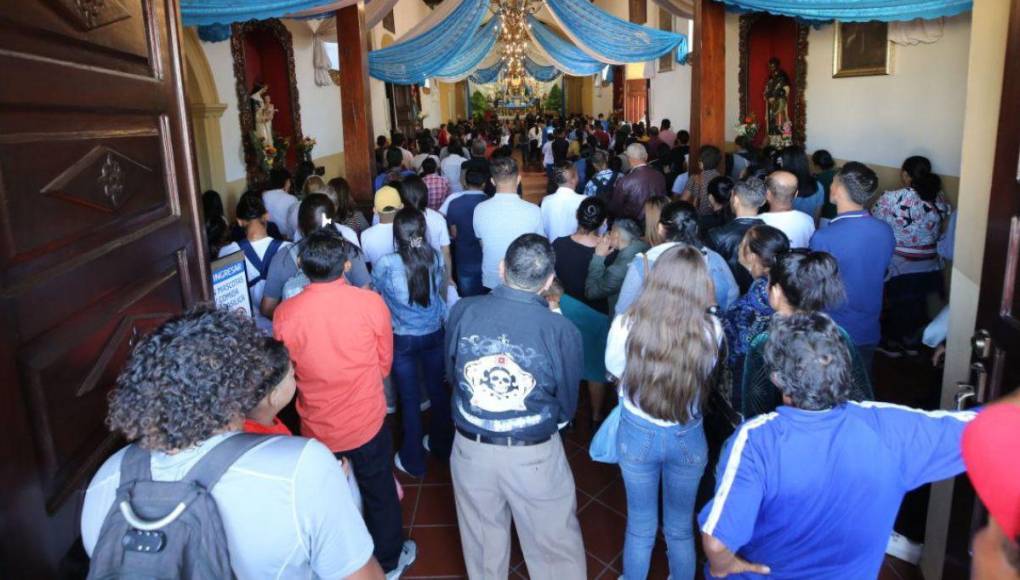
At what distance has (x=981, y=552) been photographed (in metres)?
0.80

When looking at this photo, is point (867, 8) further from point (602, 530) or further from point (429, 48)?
point (429, 48)

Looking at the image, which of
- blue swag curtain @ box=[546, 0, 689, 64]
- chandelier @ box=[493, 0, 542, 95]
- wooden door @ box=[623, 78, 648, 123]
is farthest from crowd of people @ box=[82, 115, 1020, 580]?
wooden door @ box=[623, 78, 648, 123]

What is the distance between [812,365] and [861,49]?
567 cm

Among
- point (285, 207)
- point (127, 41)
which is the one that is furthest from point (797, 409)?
point (285, 207)

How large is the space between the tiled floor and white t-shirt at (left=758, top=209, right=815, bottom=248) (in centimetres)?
123

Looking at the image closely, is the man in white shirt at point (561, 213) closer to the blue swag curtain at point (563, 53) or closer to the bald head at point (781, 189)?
the bald head at point (781, 189)

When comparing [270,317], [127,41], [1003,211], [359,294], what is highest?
[127,41]

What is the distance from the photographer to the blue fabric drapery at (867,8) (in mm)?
3724

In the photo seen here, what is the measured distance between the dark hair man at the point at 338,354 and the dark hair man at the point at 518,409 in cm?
35

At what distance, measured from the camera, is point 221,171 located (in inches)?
235

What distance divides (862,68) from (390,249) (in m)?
4.73

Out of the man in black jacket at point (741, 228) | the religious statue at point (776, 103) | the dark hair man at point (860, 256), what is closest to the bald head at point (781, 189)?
the man in black jacket at point (741, 228)

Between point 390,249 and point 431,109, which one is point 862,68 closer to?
point 390,249

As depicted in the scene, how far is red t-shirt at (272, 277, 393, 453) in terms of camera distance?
232 centimetres
